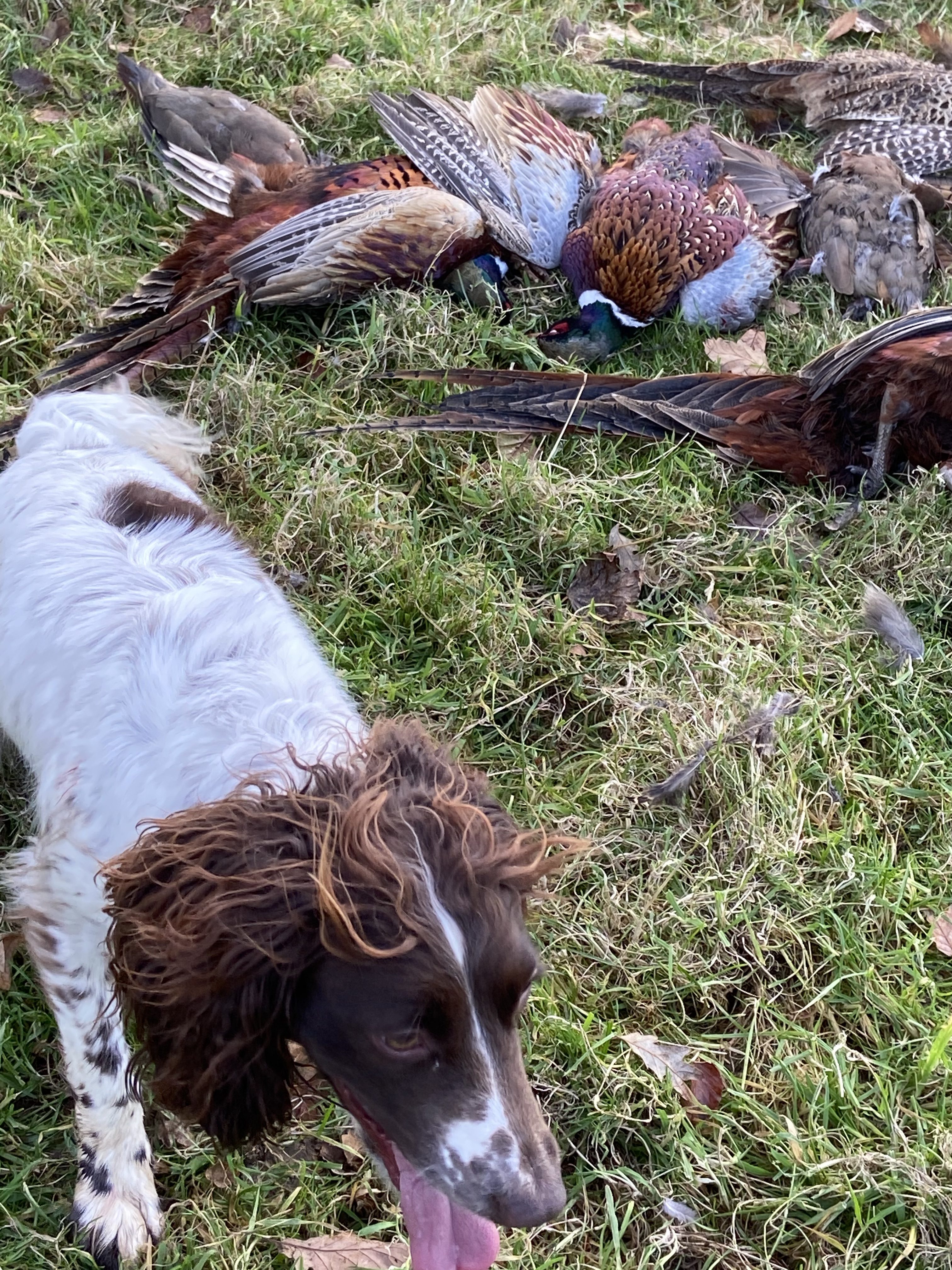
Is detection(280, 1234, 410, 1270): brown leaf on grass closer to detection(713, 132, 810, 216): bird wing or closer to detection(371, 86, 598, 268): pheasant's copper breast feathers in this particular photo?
detection(371, 86, 598, 268): pheasant's copper breast feathers

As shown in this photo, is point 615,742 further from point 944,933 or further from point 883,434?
point 883,434

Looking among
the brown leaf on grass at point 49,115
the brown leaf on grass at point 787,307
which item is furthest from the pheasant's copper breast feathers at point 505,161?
the brown leaf on grass at point 49,115

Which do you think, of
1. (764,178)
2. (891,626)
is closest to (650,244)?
(764,178)

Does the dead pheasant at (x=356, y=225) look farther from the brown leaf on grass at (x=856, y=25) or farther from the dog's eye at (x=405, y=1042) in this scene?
the dog's eye at (x=405, y=1042)

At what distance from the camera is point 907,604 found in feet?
11.5

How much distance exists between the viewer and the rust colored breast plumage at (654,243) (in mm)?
4125

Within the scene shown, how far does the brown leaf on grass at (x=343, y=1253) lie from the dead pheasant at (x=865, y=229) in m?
3.68

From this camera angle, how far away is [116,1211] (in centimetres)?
224

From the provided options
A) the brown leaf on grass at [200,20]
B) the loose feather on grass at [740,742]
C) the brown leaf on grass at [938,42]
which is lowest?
the loose feather on grass at [740,742]

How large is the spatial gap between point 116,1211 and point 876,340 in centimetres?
331

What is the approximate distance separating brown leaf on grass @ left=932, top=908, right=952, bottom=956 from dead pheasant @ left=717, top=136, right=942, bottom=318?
2.52m

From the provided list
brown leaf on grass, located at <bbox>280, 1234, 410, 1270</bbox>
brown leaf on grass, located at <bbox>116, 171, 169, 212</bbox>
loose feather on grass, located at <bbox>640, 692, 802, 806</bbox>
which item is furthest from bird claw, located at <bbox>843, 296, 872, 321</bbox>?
brown leaf on grass, located at <bbox>280, 1234, 410, 1270</bbox>

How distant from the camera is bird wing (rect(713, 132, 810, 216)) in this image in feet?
15.0

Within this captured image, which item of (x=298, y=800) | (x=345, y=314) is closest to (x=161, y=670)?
(x=298, y=800)
